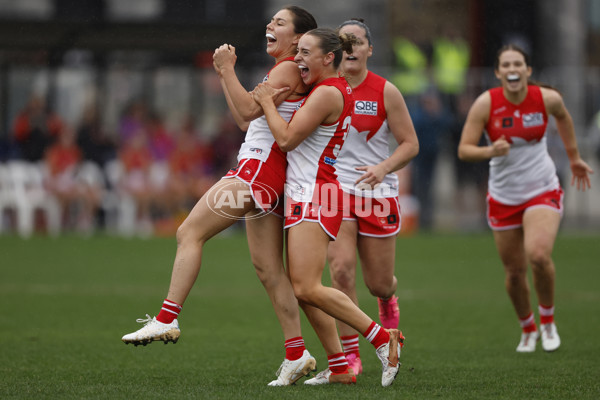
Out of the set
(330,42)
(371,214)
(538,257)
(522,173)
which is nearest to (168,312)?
(371,214)

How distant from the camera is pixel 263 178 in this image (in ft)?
20.3

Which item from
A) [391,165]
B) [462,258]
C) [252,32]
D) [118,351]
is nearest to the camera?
[391,165]

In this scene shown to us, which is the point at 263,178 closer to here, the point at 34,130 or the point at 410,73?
the point at 410,73

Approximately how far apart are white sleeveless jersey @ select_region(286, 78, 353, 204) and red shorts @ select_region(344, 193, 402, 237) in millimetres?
955

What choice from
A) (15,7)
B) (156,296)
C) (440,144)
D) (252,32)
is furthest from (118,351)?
(15,7)

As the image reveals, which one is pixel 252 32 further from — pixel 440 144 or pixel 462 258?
pixel 462 258

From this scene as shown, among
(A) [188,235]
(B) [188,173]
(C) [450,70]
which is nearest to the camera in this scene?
(A) [188,235]

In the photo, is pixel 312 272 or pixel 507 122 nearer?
pixel 312 272

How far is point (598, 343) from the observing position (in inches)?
315

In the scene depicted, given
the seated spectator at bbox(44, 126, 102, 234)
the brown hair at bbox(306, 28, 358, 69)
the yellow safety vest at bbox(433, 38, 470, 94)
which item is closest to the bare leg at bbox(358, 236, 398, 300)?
the brown hair at bbox(306, 28, 358, 69)

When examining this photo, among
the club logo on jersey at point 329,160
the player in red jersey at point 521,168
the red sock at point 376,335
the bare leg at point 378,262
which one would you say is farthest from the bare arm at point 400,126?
the red sock at point 376,335

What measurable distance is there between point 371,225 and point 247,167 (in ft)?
4.18

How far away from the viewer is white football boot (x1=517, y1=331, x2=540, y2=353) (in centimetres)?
782

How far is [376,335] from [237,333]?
2.79m
